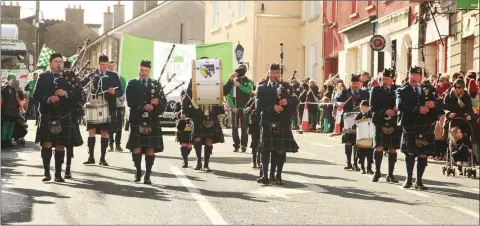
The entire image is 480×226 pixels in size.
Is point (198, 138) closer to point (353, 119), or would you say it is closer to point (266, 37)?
point (353, 119)

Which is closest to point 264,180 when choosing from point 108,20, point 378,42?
point 378,42

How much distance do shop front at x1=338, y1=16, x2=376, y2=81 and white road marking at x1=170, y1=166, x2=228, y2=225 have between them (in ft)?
67.0

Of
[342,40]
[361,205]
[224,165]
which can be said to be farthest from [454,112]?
[342,40]

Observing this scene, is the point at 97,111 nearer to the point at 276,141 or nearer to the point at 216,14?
the point at 276,141

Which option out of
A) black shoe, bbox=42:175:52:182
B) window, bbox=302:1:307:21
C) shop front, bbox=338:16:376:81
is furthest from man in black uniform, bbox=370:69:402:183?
window, bbox=302:1:307:21

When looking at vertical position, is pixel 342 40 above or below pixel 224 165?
above

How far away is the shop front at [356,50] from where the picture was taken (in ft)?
114

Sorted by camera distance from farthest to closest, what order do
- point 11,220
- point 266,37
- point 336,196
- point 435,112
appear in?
point 266,37, point 435,112, point 336,196, point 11,220

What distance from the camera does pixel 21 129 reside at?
22.5 metres

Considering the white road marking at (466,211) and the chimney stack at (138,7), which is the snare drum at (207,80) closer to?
the white road marking at (466,211)

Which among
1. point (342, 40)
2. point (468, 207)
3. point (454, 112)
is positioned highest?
point (342, 40)

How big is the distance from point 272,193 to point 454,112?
4757 millimetres

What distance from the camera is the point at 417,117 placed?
44.1 ft

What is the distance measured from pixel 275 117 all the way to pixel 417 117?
6.47 feet
